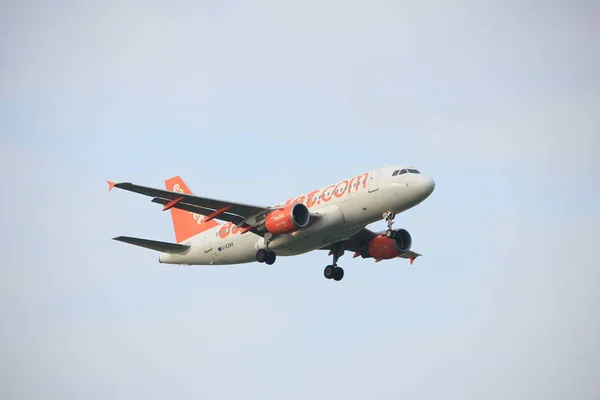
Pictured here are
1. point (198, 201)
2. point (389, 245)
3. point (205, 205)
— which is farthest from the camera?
point (389, 245)

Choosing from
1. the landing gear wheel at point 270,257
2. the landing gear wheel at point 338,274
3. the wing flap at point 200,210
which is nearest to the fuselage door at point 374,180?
the landing gear wheel at point 270,257

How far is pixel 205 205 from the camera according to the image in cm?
5169

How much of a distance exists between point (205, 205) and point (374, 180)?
9095mm

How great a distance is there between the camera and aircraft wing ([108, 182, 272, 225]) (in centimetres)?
4972

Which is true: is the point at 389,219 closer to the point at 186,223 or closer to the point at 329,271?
the point at 329,271

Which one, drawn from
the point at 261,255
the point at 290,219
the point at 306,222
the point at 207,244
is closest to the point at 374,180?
the point at 306,222

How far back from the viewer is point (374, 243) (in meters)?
57.0

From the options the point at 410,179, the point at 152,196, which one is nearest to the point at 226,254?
the point at 152,196

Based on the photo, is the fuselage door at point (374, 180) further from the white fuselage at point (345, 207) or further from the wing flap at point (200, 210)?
Answer: the wing flap at point (200, 210)

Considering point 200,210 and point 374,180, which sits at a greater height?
point 374,180

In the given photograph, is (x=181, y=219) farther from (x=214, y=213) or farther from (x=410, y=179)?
(x=410, y=179)

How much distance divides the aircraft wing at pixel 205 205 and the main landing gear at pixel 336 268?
258 inches

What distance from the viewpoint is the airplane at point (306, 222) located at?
49.8m

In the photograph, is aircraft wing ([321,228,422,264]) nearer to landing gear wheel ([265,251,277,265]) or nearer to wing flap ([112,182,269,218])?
landing gear wheel ([265,251,277,265])
